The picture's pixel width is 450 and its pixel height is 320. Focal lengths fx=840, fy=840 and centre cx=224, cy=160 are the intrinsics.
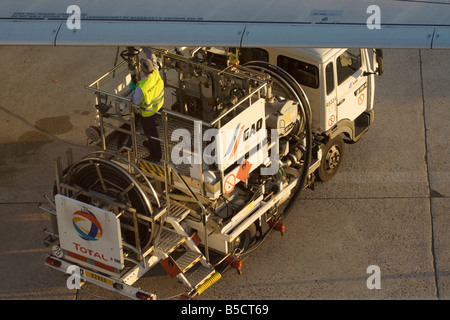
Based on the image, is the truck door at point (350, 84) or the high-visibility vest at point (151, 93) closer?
the high-visibility vest at point (151, 93)

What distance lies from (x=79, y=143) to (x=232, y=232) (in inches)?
220

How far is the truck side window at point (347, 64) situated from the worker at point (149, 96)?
3.69 metres

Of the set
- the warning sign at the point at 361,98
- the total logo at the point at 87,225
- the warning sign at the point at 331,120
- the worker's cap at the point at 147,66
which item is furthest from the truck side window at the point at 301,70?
the total logo at the point at 87,225

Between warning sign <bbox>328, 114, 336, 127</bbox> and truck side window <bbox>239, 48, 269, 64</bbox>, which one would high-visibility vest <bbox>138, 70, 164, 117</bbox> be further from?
warning sign <bbox>328, 114, 336, 127</bbox>

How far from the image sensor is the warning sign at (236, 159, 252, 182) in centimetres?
1370

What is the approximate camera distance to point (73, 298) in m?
14.4

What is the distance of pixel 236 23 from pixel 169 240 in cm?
372

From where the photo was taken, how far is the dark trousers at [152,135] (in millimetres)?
13734

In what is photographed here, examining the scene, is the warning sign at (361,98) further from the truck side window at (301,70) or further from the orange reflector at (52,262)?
the orange reflector at (52,262)

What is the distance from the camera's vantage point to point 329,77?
15219mm

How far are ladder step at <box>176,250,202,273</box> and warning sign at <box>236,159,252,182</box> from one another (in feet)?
4.75

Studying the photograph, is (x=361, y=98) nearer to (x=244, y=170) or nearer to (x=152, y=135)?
(x=244, y=170)
